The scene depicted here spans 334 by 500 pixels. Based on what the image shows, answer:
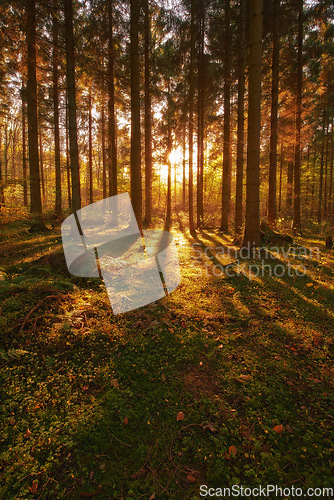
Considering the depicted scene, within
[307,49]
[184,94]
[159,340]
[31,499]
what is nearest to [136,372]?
[159,340]

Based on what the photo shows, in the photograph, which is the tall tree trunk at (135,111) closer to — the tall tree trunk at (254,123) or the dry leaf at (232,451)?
the tall tree trunk at (254,123)

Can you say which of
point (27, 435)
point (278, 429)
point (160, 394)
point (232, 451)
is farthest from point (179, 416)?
point (27, 435)

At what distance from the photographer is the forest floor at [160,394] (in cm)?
208

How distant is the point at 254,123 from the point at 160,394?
8.56 meters

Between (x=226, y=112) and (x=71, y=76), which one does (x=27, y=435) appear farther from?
(x=226, y=112)

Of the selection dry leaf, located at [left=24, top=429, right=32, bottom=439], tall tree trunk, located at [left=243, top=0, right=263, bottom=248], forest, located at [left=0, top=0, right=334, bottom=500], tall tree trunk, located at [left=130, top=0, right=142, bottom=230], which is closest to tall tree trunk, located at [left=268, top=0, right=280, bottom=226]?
forest, located at [left=0, top=0, right=334, bottom=500]

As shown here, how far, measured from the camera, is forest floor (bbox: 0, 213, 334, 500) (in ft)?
6.81

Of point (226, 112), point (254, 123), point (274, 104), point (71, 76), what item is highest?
point (226, 112)

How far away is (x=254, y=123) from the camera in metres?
7.85

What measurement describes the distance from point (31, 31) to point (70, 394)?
500 inches

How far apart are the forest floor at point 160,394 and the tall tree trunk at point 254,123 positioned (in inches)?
144

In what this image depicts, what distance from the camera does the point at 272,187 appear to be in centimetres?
1312

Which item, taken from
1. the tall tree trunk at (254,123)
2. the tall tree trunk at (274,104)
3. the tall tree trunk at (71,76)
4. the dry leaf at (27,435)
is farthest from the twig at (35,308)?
the tall tree trunk at (274,104)

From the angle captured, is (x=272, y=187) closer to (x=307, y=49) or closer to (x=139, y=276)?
(x=307, y=49)
